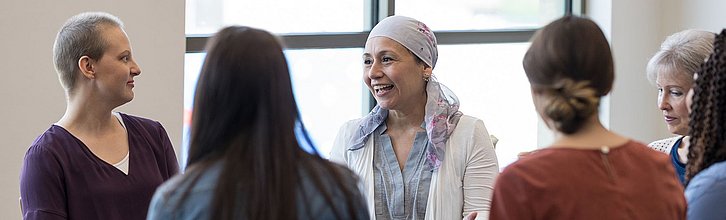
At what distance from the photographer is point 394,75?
311 centimetres

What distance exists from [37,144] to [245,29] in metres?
1.18

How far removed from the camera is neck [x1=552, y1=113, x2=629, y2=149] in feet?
6.13

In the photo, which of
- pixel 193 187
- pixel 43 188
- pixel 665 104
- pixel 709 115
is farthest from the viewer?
pixel 665 104

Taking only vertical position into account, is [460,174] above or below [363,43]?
below

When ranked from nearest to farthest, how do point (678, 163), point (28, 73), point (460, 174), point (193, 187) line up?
point (193, 187), point (678, 163), point (460, 174), point (28, 73)

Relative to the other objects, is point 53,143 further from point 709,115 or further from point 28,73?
point 709,115

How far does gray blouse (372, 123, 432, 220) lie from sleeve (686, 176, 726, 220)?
1098 mm

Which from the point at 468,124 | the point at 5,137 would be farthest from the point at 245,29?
the point at 5,137

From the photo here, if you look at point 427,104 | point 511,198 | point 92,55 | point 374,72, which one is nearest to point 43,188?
point 92,55

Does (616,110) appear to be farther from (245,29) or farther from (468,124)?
(245,29)

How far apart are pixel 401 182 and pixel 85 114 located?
898 millimetres

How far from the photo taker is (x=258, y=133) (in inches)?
70.4

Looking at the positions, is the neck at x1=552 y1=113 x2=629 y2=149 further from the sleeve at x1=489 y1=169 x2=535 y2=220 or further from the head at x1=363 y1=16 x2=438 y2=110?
the head at x1=363 y1=16 x2=438 y2=110

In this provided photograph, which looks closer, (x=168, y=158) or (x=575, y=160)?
(x=575, y=160)
